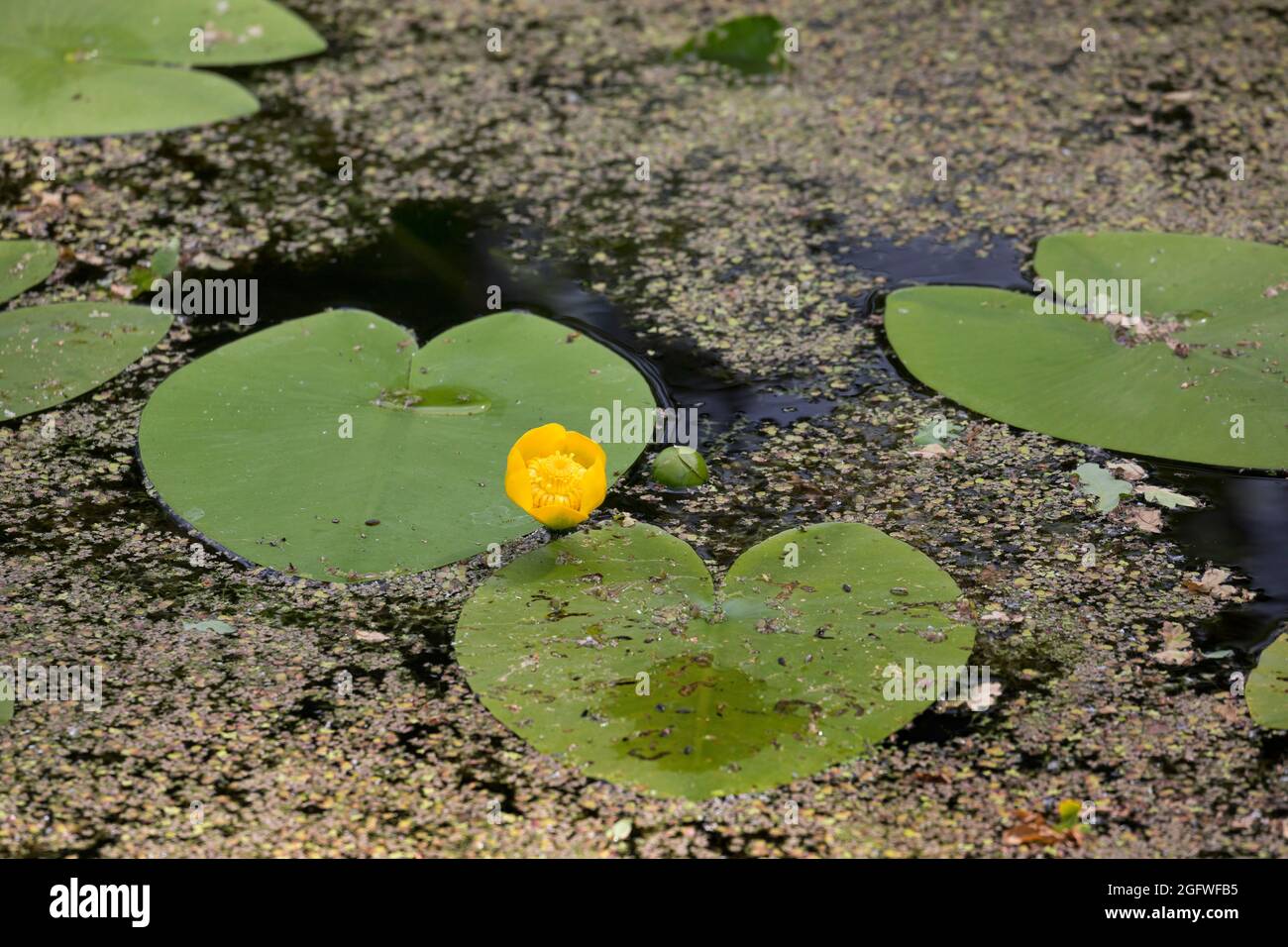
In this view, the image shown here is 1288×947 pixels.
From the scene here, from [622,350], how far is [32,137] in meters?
1.79

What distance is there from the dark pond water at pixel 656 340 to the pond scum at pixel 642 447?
0.01m

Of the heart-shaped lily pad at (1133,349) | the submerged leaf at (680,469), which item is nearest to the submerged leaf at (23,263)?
the submerged leaf at (680,469)

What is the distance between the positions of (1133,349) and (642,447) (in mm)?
958

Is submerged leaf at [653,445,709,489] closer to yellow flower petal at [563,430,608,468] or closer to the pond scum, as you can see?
the pond scum

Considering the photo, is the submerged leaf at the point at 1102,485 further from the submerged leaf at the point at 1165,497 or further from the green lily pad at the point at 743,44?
the green lily pad at the point at 743,44

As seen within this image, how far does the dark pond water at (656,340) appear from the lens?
216 cm

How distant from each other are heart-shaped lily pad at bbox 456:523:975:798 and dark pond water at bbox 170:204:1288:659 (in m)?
0.41

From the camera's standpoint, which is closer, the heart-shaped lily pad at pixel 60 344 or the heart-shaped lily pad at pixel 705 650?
the heart-shaped lily pad at pixel 705 650

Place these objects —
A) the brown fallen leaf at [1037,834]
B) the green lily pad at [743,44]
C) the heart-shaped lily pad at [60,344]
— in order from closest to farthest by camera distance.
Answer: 1. the brown fallen leaf at [1037,834]
2. the heart-shaped lily pad at [60,344]
3. the green lily pad at [743,44]

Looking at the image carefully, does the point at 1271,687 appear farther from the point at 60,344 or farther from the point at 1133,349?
the point at 60,344

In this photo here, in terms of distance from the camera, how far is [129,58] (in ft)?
11.8

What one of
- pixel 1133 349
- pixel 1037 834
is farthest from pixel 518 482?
pixel 1133 349

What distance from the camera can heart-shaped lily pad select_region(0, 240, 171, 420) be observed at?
8.13ft
